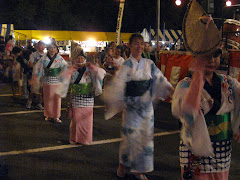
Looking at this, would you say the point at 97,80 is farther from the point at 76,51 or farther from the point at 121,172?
the point at 121,172

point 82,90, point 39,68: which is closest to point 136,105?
point 82,90

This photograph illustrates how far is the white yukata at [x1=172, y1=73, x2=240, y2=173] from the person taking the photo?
2430mm

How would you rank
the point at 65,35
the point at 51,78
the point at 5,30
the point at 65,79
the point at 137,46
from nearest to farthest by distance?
1. the point at 137,46
2. the point at 65,79
3. the point at 51,78
4. the point at 5,30
5. the point at 65,35

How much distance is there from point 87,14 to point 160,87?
113ft

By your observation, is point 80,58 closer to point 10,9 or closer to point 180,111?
point 180,111

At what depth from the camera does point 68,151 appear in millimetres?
5691

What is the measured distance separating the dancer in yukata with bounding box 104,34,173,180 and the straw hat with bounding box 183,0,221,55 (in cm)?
195

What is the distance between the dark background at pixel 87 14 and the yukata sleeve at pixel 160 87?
106 ft

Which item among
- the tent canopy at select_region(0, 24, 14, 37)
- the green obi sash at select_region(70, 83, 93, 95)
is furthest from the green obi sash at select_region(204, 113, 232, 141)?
the tent canopy at select_region(0, 24, 14, 37)

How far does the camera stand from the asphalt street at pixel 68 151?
4684 millimetres

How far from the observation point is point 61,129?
728cm

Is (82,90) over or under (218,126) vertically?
over

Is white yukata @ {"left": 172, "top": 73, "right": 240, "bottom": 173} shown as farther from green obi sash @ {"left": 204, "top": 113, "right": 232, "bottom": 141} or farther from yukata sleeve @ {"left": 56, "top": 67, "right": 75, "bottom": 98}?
yukata sleeve @ {"left": 56, "top": 67, "right": 75, "bottom": 98}

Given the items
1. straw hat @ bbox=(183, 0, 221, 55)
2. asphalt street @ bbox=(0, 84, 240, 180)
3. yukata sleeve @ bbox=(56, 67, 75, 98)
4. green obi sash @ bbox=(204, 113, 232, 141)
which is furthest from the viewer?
yukata sleeve @ bbox=(56, 67, 75, 98)
